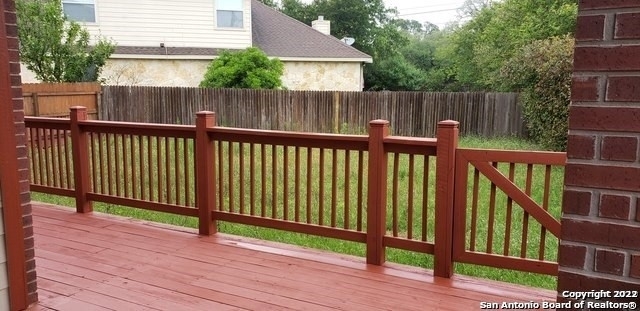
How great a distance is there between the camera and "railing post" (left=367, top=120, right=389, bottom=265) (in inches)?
134

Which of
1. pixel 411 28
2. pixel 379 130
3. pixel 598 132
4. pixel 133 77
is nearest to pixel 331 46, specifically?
pixel 133 77

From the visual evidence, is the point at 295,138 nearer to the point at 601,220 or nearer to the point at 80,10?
the point at 601,220

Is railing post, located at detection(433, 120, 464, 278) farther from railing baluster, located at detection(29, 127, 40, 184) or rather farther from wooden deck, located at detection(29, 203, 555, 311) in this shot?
railing baluster, located at detection(29, 127, 40, 184)

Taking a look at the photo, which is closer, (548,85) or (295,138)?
(295,138)

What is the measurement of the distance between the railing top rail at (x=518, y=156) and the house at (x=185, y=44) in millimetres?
12381

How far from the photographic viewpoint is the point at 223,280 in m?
3.24

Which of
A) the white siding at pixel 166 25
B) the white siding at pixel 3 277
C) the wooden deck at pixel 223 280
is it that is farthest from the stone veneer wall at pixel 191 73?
the white siding at pixel 3 277

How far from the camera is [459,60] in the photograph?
87.0ft

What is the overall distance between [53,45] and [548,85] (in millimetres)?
10003

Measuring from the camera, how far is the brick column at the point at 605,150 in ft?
3.60

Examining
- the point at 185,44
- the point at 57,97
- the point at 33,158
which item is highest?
the point at 185,44

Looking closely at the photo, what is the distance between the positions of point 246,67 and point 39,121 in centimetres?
856

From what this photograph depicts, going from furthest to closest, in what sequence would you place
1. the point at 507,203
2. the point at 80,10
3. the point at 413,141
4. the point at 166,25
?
1. the point at 166,25
2. the point at 80,10
3. the point at 413,141
4. the point at 507,203

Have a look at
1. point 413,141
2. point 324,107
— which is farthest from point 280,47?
point 413,141
